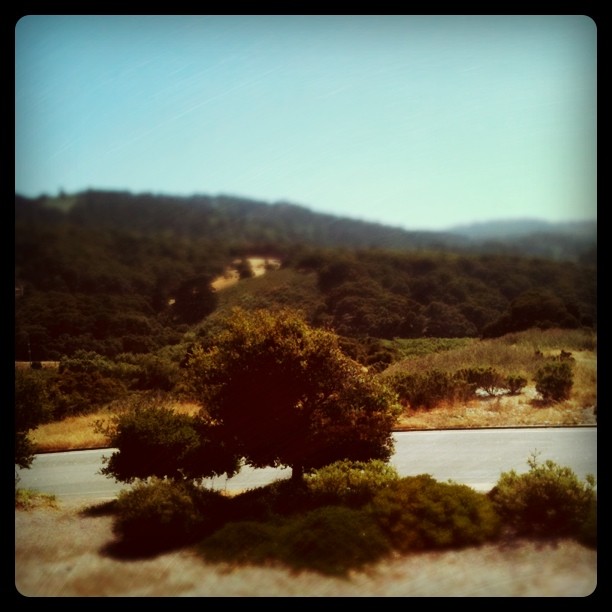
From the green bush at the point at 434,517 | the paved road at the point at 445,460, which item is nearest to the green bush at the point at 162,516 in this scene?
the paved road at the point at 445,460

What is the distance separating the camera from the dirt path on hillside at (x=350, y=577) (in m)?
5.38

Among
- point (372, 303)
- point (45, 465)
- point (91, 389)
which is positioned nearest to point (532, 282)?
point (372, 303)

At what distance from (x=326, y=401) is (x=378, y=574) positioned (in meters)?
1.70

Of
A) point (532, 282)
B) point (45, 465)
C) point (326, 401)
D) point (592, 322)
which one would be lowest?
point (45, 465)

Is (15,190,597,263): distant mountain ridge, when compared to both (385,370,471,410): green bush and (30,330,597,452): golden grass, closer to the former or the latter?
(30,330,597,452): golden grass

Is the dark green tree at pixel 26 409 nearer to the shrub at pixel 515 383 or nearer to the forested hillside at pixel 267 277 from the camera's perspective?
the forested hillside at pixel 267 277

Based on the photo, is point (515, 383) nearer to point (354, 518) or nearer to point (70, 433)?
point (354, 518)

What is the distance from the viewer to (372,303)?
6.19 meters

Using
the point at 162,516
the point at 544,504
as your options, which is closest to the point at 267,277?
the point at 162,516

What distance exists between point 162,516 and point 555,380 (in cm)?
436

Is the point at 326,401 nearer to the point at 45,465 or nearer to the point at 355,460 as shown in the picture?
the point at 355,460

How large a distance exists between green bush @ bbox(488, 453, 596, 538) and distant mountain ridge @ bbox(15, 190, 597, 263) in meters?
2.34

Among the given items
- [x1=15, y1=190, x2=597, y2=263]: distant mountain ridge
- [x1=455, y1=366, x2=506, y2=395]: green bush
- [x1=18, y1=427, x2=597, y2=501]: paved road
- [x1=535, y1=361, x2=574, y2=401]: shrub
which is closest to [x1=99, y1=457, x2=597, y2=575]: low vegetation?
[x1=18, y1=427, x2=597, y2=501]: paved road

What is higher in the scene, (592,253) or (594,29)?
(594,29)
